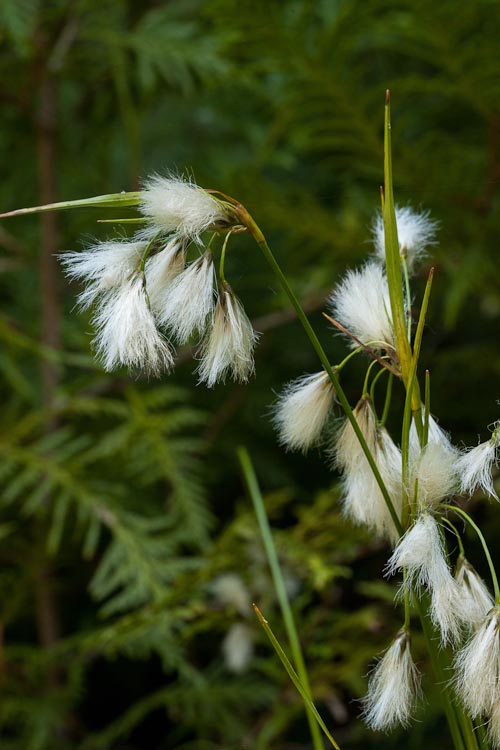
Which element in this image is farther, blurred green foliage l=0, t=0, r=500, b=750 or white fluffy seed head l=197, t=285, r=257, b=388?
blurred green foliage l=0, t=0, r=500, b=750

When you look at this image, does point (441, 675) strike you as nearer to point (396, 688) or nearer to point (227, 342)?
point (396, 688)

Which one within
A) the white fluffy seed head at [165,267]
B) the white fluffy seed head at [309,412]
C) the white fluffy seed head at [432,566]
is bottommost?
the white fluffy seed head at [432,566]

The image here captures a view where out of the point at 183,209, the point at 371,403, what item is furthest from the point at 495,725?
the point at 183,209

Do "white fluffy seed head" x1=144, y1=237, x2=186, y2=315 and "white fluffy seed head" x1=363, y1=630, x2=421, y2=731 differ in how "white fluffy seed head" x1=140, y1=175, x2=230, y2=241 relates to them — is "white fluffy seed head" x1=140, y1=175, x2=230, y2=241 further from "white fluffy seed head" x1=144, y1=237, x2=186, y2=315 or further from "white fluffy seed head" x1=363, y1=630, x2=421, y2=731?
"white fluffy seed head" x1=363, y1=630, x2=421, y2=731

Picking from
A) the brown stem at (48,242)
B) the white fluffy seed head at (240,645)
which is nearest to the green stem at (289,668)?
the white fluffy seed head at (240,645)

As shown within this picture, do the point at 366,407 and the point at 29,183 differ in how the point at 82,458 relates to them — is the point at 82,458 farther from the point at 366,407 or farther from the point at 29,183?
the point at 366,407

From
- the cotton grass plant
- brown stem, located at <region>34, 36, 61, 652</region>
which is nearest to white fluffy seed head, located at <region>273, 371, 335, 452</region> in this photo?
the cotton grass plant

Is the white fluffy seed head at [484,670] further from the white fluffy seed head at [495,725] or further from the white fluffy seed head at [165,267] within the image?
the white fluffy seed head at [165,267]

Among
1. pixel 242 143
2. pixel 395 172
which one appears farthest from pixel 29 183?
pixel 395 172
